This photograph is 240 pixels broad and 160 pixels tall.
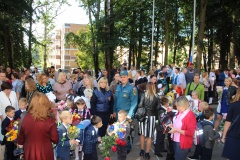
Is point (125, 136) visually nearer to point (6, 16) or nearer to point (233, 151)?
point (233, 151)

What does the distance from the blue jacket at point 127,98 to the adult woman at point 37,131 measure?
9.66 ft

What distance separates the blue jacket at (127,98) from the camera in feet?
22.7

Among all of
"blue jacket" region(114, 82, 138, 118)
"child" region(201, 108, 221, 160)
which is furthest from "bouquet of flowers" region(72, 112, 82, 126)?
"child" region(201, 108, 221, 160)

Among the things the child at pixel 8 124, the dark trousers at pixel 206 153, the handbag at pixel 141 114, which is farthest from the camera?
the handbag at pixel 141 114

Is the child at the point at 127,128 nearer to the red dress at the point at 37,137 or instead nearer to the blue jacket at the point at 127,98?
the blue jacket at the point at 127,98

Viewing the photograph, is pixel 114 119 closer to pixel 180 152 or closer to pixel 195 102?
pixel 195 102

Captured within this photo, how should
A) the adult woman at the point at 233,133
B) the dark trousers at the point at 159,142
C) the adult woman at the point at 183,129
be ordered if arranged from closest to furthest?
the adult woman at the point at 233,133
the adult woman at the point at 183,129
the dark trousers at the point at 159,142

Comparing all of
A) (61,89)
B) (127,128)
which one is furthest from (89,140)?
(61,89)

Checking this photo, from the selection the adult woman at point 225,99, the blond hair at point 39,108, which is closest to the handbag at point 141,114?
the blond hair at point 39,108

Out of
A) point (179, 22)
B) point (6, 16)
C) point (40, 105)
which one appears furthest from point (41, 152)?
point (179, 22)

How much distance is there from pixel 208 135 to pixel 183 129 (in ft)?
3.21

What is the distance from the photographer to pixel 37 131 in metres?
4.04

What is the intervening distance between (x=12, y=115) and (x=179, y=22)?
31.8 meters

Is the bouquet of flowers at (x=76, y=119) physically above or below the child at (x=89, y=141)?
above
